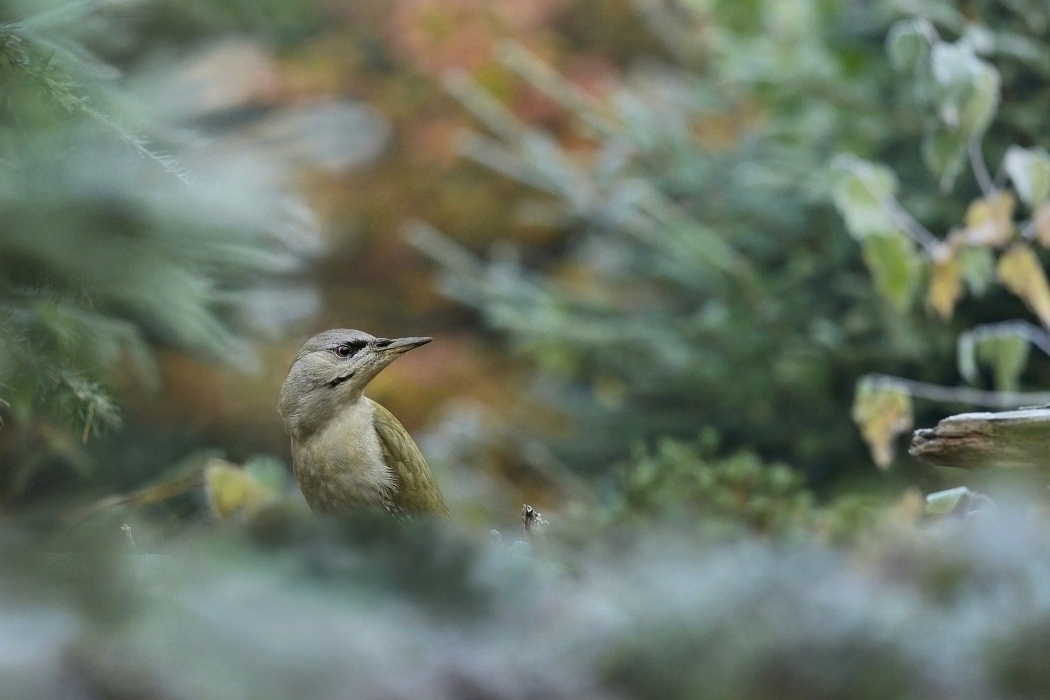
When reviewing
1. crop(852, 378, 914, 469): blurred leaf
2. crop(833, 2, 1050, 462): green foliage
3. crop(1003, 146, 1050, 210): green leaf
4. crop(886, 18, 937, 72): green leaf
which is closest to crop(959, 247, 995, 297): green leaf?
crop(833, 2, 1050, 462): green foliage

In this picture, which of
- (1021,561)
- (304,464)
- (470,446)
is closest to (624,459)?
(470,446)

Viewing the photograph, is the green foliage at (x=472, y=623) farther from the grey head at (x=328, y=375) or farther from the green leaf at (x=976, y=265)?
the green leaf at (x=976, y=265)

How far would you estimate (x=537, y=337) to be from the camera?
4289 millimetres

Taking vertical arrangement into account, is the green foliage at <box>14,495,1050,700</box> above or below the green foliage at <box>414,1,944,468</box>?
below

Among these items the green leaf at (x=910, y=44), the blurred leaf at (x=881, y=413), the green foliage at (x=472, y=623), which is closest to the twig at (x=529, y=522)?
the green foliage at (x=472, y=623)

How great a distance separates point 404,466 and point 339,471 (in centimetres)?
11

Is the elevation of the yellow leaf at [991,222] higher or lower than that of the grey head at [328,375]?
higher

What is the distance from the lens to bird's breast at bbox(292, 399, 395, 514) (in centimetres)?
163

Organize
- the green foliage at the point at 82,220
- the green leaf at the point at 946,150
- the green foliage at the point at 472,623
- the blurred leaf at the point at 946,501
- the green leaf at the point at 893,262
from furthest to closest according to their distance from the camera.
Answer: the green leaf at the point at 946,150
the green leaf at the point at 893,262
the blurred leaf at the point at 946,501
the green foliage at the point at 82,220
the green foliage at the point at 472,623

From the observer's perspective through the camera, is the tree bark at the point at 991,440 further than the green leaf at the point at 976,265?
No

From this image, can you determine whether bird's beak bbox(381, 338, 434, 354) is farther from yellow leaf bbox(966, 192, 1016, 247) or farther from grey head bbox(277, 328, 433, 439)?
yellow leaf bbox(966, 192, 1016, 247)

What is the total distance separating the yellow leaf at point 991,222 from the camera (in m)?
2.58

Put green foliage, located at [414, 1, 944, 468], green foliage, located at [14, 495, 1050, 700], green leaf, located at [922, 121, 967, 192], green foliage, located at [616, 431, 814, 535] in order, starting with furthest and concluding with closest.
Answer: green foliage, located at [414, 1, 944, 468], green leaf, located at [922, 121, 967, 192], green foliage, located at [616, 431, 814, 535], green foliage, located at [14, 495, 1050, 700]

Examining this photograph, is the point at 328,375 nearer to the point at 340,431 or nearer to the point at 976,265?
the point at 340,431
